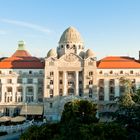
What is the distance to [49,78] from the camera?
10088cm

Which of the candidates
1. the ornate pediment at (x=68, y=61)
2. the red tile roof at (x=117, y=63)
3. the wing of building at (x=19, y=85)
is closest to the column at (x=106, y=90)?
the red tile roof at (x=117, y=63)

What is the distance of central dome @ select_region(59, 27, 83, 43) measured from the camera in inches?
4200

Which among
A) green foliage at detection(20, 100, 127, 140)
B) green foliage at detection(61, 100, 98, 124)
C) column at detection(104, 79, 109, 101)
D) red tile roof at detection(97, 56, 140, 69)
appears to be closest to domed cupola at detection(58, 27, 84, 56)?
red tile roof at detection(97, 56, 140, 69)

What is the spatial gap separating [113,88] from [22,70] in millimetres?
20371

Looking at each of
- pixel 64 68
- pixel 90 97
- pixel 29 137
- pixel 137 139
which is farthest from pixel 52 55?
pixel 137 139

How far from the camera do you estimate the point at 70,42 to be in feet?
349

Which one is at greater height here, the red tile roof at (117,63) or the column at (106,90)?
the red tile roof at (117,63)

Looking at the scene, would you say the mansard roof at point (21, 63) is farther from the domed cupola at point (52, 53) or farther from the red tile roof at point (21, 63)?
the domed cupola at point (52, 53)

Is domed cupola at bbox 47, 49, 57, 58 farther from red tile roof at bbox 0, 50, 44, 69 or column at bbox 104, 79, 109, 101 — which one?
column at bbox 104, 79, 109, 101

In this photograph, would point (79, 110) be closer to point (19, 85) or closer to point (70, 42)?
point (19, 85)

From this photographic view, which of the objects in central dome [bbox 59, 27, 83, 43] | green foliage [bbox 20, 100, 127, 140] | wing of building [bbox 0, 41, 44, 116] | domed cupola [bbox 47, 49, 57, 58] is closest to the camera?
green foliage [bbox 20, 100, 127, 140]

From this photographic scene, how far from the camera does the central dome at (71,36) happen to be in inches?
4200

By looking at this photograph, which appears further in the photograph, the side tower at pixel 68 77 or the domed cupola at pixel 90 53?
the domed cupola at pixel 90 53

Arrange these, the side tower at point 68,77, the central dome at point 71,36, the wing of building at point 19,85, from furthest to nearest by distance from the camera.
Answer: the central dome at point 71,36
the wing of building at point 19,85
the side tower at point 68,77
